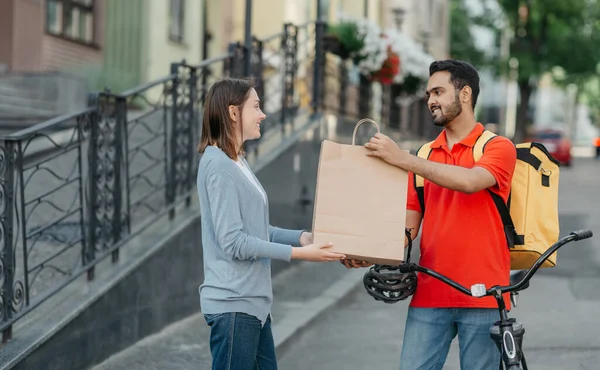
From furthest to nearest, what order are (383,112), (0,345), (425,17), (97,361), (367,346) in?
(425,17), (383,112), (367,346), (97,361), (0,345)

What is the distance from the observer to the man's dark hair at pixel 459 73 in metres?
4.29

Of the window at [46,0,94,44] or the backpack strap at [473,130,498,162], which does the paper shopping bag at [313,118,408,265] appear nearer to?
the backpack strap at [473,130,498,162]

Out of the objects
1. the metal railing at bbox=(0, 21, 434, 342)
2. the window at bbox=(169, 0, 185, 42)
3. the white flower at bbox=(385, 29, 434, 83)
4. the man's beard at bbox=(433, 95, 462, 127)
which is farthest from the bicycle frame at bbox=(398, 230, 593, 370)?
the window at bbox=(169, 0, 185, 42)

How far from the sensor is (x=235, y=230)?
157 inches

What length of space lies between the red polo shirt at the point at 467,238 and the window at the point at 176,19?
14.4 metres

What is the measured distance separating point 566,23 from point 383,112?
A: 29.3 m

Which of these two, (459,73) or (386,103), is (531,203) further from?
(386,103)

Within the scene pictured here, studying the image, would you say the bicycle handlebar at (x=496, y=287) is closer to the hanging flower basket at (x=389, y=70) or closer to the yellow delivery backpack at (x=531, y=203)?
the yellow delivery backpack at (x=531, y=203)

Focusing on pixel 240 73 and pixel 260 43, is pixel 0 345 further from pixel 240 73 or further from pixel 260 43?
pixel 260 43

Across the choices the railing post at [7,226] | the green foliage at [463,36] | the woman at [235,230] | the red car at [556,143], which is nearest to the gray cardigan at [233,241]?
the woman at [235,230]

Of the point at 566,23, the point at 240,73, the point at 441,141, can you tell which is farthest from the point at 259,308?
the point at 566,23

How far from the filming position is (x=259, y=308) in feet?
13.7

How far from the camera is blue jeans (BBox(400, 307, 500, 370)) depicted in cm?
429

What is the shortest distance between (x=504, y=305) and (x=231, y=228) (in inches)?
42.5
